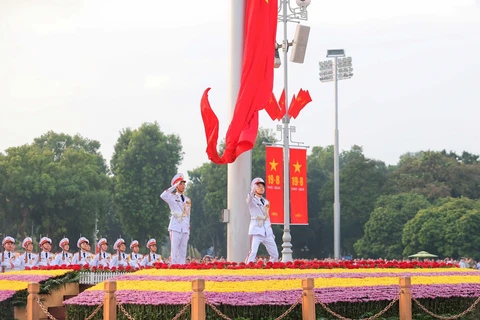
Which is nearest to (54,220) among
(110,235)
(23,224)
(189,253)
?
(23,224)

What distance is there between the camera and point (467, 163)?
208 feet

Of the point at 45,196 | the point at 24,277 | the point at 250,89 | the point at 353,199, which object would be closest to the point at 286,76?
the point at 250,89

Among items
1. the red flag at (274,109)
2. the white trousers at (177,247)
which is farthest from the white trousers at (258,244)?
the red flag at (274,109)

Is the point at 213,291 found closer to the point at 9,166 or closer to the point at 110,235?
the point at 9,166

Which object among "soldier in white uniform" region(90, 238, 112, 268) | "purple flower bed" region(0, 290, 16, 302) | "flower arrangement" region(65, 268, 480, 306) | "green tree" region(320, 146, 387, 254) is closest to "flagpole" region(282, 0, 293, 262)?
"soldier in white uniform" region(90, 238, 112, 268)

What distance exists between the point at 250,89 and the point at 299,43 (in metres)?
6.04

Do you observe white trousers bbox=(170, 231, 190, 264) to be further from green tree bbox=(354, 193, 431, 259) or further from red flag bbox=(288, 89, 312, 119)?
green tree bbox=(354, 193, 431, 259)

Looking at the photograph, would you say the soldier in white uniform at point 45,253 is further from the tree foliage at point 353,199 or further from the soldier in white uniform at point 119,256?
the tree foliage at point 353,199

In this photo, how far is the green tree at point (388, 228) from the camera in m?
52.0

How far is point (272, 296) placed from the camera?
12.2 metres

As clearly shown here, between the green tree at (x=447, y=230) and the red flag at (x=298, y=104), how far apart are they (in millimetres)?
25292

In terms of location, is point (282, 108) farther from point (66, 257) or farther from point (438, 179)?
point (438, 179)

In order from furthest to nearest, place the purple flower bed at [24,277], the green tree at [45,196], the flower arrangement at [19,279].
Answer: the green tree at [45,196] < the purple flower bed at [24,277] < the flower arrangement at [19,279]

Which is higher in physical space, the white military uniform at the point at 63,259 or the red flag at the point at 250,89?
the red flag at the point at 250,89
